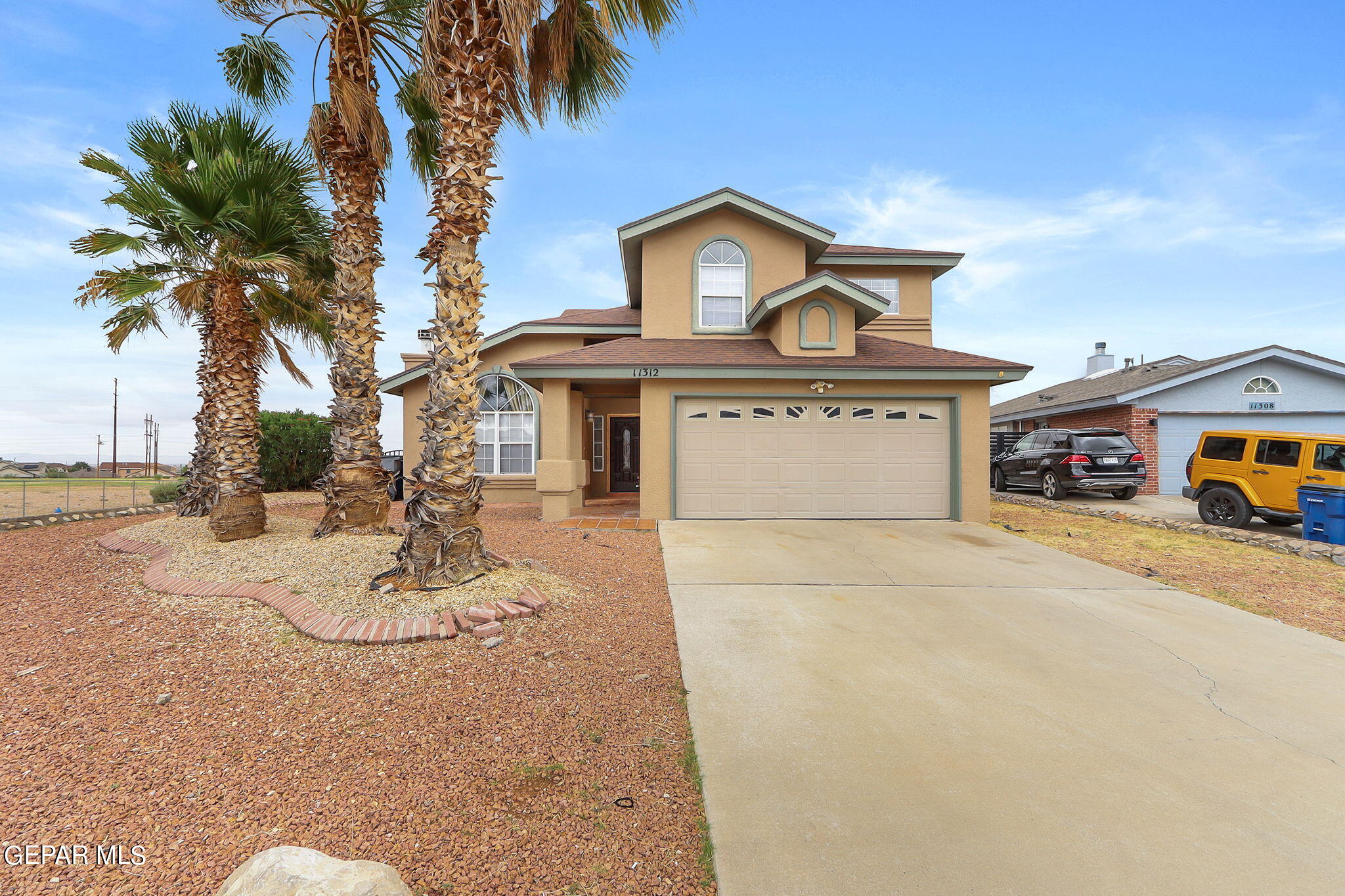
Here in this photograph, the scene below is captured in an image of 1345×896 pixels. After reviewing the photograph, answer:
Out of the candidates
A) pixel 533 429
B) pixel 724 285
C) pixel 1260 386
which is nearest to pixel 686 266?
pixel 724 285

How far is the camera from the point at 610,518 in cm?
1050

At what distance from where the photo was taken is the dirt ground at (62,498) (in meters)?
11.3

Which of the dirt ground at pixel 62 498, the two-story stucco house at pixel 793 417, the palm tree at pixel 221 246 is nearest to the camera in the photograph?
the palm tree at pixel 221 246

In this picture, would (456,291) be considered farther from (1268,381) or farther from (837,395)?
(1268,381)

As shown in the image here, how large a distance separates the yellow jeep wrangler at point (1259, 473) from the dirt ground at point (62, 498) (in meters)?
22.7

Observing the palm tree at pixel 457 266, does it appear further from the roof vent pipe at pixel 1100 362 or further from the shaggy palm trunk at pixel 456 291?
the roof vent pipe at pixel 1100 362

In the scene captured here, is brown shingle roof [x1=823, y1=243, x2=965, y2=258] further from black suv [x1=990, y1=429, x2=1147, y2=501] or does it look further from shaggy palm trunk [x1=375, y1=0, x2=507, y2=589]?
shaggy palm trunk [x1=375, y1=0, x2=507, y2=589]

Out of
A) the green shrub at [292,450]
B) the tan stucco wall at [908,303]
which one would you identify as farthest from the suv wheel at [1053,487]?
the green shrub at [292,450]

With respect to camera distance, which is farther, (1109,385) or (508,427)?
(1109,385)

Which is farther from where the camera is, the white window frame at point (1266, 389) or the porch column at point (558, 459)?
the white window frame at point (1266, 389)

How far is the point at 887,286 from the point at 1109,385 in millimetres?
9994

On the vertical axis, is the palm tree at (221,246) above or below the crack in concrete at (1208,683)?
above

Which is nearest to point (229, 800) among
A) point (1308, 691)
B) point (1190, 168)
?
point (1308, 691)

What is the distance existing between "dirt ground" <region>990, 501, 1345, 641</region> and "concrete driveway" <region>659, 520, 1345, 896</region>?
71 cm
